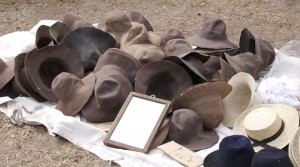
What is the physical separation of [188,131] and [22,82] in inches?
56.3

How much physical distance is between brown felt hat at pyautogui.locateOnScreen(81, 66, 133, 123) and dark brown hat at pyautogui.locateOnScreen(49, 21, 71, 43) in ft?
2.56

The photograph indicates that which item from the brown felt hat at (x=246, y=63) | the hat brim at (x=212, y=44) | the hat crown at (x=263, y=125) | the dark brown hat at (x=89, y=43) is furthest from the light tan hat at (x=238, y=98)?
the dark brown hat at (x=89, y=43)

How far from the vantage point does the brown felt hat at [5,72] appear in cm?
396

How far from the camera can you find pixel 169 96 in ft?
12.0

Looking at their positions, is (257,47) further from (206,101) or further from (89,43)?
(89,43)

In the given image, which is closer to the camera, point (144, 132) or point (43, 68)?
point (144, 132)

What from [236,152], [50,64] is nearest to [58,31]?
[50,64]

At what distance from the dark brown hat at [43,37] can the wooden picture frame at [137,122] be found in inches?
46.2

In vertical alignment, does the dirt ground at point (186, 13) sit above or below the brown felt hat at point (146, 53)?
below

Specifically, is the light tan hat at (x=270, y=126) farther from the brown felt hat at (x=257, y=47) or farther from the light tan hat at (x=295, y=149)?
the brown felt hat at (x=257, y=47)

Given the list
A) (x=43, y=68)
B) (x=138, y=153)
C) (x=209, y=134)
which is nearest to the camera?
(x=138, y=153)

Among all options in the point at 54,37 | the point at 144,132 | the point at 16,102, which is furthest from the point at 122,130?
the point at 54,37

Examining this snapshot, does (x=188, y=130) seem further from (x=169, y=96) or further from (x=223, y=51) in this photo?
(x=223, y=51)

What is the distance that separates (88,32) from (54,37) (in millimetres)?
301
